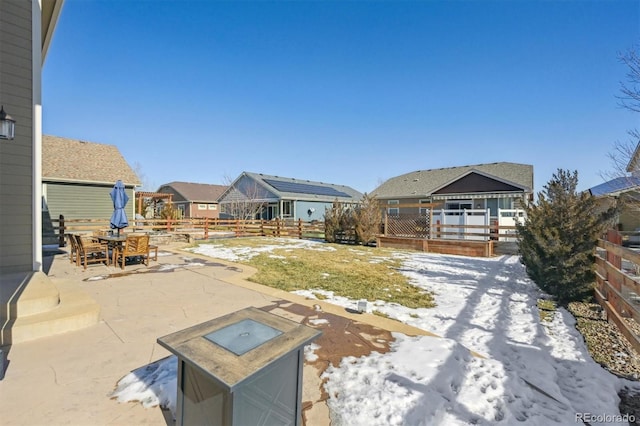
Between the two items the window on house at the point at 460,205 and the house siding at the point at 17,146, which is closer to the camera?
the house siding at the point at 17,146

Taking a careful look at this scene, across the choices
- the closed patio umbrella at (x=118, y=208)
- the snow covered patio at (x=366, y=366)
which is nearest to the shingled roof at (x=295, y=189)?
the closed patio umbrella at (x=118, y=208)

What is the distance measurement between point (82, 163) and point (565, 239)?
21606 millimetres

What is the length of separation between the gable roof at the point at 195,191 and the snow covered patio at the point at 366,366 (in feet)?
107

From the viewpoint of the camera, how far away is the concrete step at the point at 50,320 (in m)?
3.20

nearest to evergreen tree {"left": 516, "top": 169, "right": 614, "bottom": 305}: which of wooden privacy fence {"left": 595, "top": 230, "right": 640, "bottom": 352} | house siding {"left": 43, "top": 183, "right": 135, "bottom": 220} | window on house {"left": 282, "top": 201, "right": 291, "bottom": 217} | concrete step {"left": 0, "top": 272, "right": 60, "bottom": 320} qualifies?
wooden privacy fence {"left": 595, "top": 230, "right": 640, "bottom": 352}

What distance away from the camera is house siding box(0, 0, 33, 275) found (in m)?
3.96

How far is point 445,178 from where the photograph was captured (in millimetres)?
22719

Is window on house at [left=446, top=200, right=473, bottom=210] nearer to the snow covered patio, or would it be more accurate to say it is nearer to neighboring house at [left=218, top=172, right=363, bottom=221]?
neighboring house at [left=218, top=172, right=363, bottom=221]

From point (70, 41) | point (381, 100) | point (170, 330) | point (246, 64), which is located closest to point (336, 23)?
point (246, 64)

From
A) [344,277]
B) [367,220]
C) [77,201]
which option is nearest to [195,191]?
[77,201]

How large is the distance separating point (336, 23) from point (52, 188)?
1632 centimetres

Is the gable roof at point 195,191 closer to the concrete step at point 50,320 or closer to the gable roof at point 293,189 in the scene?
the gable roof at point 293,189

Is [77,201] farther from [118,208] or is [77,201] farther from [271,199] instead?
[271,199]

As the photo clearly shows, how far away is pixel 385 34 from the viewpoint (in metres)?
11.5
